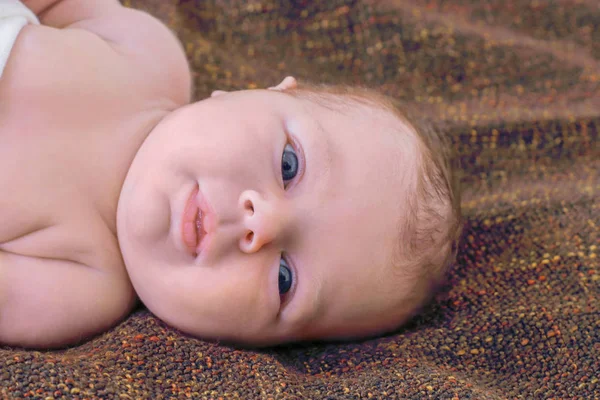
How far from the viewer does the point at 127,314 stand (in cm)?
118

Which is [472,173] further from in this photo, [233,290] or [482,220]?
[233,290]

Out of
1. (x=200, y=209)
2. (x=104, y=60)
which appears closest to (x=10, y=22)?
(x=104, y=60)

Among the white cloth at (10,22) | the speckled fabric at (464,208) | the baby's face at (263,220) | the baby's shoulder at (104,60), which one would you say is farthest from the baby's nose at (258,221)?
the white cloth at (10,22)

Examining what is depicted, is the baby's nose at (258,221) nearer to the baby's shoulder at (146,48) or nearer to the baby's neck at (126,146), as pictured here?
the baby's neck at (126,146)

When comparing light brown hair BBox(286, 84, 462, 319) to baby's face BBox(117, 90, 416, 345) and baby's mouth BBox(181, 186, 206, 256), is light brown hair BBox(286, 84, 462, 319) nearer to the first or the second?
baby's face BBox(117, 90, 416, 345)

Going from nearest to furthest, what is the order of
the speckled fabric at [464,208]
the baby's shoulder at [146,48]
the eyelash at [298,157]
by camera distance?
the speckled fabric at [464,208] < the eyelash at [298,157] < the baby's shoulder at [146,48]

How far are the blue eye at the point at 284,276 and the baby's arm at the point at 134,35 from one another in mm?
473

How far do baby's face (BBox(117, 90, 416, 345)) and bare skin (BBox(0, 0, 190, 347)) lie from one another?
55 millimetres

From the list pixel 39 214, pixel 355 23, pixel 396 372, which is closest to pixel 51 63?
pixel 39 214

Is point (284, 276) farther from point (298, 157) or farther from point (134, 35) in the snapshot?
point (134, 35)

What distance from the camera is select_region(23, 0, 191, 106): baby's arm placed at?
1310 millimetres

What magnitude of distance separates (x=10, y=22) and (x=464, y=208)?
105 cm

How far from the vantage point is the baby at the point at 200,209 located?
3.46 ft

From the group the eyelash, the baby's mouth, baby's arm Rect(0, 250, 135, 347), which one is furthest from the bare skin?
the eyelash
